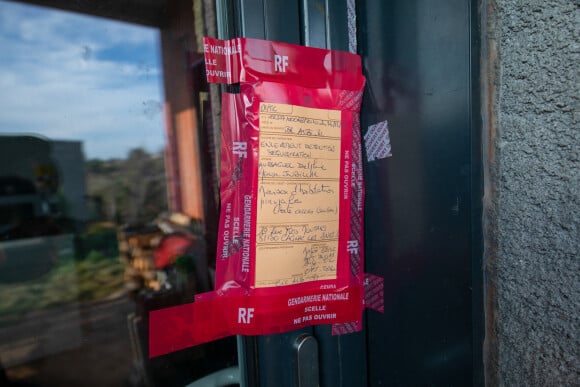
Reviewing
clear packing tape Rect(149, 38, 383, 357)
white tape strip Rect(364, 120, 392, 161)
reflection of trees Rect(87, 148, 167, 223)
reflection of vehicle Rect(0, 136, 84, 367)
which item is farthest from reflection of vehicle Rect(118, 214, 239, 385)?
reflection of vehicle Rect(0, 136, 84, 367)

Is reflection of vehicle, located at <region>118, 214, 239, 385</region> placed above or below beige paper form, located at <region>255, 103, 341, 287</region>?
below

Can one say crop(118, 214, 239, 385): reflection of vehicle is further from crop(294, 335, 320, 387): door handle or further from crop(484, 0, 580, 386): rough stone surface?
crop(484, 0, 580, 386): rough stone surface

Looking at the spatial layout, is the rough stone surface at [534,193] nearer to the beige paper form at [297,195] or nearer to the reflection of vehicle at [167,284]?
the beige paper form at [297,195]

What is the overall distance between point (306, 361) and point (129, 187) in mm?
3335

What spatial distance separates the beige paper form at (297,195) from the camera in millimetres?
819

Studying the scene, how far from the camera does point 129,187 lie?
3750 mm

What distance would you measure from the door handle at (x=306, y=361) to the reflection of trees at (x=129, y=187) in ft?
8.57

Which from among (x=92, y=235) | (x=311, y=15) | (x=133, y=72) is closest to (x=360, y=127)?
(x=311, y=15)

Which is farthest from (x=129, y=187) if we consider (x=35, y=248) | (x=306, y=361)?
(x=306, y=361)

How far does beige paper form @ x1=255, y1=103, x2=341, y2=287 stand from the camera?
2.69 feet

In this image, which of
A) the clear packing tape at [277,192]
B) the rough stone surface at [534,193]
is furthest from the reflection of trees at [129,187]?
the rough stone surface at [534,193]

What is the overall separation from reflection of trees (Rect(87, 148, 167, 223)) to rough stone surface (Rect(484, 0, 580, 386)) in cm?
295

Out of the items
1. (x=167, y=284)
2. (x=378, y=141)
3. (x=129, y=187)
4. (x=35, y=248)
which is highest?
(x=378, y=141)

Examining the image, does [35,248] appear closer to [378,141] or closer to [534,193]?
[378,141]
